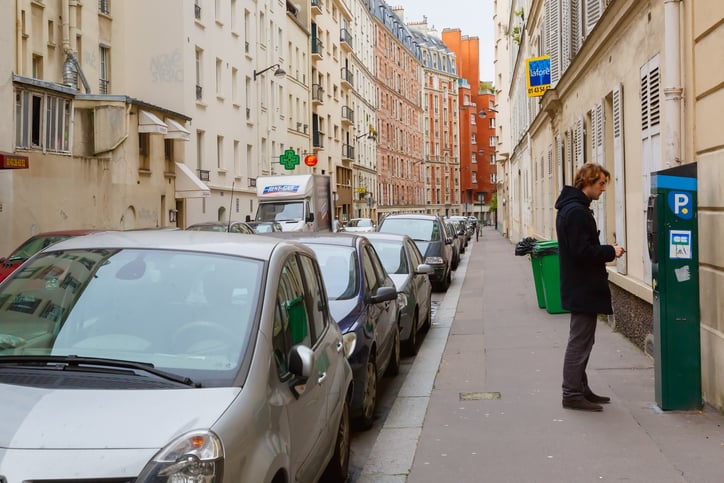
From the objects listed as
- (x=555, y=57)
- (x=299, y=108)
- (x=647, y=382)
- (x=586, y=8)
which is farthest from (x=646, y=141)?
(x=299, y=108)

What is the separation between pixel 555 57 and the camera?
63.4 ft

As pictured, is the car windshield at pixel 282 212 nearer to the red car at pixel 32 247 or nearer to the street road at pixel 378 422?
the red car at pixel 32 247

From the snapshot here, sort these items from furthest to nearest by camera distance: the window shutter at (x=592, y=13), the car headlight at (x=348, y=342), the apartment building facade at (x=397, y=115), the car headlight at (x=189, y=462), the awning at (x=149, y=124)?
the apartment building facade at (x=397, y=115) → the awning at (x=149, y=124) → the window shutter at (x=592, y=13) → the car headlight at (x=348, y=342) → the car headlight at (x=189, y=462)

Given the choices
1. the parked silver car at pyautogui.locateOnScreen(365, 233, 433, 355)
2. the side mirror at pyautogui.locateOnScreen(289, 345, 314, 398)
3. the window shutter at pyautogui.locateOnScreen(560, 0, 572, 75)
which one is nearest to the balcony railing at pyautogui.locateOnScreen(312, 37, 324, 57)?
the window shutter at pyautogui.locateOnScreen(560, 0, 572, 75)

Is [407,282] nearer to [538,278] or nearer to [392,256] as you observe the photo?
[392,256]

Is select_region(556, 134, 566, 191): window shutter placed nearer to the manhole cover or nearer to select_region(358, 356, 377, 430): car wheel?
the manhole cover

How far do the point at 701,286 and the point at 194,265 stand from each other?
4422 mm

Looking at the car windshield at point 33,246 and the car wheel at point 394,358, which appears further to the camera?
the car windshield at point 33,246

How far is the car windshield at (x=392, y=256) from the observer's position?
468 inches

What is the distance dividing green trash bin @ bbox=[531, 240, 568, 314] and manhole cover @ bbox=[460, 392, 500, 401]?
19.5 feet

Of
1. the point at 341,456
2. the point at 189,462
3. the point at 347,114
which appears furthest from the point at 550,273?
the point at 347,114

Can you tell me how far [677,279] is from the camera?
653 cm

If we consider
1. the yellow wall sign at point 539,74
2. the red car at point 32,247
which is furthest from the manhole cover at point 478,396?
the yellow wall sign at point 539,74

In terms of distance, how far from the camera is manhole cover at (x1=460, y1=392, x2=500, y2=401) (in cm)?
752
